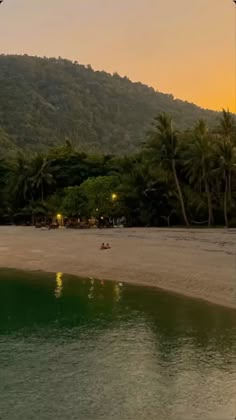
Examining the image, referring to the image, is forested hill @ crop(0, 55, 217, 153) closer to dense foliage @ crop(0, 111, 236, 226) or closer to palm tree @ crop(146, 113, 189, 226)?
dense foliage @ crop(0, 111, 236, 226)

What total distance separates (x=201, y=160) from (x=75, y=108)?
341 ft

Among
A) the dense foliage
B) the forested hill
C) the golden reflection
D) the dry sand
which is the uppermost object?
the forested hill

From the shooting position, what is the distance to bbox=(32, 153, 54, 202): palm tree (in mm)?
69125

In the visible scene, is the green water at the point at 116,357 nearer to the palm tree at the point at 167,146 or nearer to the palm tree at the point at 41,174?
the palm tree at the point at 167,146

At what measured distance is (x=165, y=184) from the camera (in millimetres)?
53688

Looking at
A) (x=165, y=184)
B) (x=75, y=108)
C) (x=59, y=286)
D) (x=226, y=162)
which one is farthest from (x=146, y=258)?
(x=75, y=108)

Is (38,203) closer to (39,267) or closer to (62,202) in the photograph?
(62,202)

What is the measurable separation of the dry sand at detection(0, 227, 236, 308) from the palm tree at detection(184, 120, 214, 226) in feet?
24.4

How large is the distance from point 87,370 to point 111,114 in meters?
140

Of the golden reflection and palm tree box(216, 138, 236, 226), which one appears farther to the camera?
palm tree box(216, 138, 236, 226)

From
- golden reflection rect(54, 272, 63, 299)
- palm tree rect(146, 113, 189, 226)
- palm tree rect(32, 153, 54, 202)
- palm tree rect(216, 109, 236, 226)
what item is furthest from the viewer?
palm tree rect(32, 153, 54, 202)

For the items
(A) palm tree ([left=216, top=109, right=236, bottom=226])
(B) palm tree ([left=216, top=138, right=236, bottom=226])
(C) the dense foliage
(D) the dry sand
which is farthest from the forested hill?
(D) the dry sand

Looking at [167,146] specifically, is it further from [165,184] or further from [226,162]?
[226,162]

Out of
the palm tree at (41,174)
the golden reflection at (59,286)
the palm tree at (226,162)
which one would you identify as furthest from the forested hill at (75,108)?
the golden reflection at (59,286)
